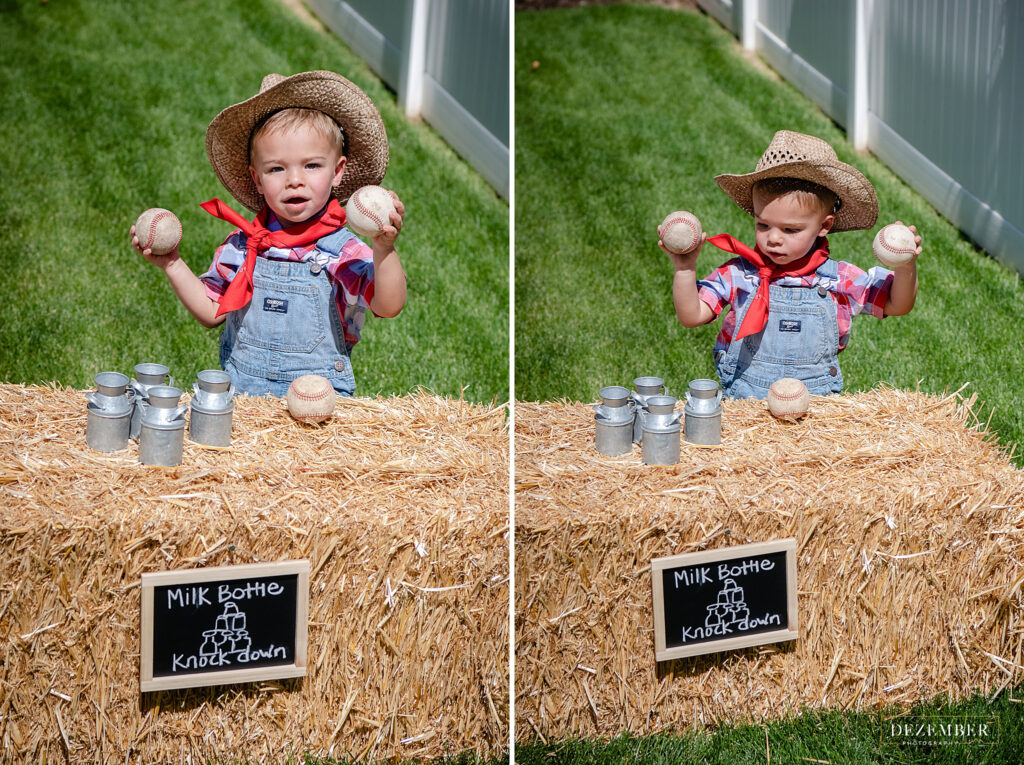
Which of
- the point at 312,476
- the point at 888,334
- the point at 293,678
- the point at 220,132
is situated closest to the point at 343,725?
the point at 293,678

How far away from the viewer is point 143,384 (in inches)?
94.2

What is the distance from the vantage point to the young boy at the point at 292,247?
2609mm

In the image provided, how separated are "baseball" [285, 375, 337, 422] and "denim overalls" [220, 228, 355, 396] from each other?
0.21 meters

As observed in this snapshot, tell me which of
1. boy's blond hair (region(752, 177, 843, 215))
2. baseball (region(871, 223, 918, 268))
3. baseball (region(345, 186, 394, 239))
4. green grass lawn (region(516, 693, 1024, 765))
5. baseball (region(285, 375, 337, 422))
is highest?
baseball (region(345, 186, 394, 239))

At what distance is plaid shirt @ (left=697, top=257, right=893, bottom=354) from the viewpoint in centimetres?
275

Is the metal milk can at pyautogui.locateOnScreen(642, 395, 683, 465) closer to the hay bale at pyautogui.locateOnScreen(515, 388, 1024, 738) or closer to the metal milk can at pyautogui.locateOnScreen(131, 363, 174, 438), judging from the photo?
the hay bale at pyautogui.locateOnScreen(515, 388, 1024, 738)

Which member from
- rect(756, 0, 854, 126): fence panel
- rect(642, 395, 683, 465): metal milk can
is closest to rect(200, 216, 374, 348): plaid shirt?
rect(642, 395, 683, 465): metal milk can

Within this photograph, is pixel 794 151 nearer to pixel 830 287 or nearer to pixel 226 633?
pixel 830 287

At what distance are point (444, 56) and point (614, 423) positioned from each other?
1.60 metres

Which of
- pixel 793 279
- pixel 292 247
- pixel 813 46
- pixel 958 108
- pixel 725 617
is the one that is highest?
pixel 813 46

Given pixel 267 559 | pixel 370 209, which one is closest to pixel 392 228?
pixel 370 209

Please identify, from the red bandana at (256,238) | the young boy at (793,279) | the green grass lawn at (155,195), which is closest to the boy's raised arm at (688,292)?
the young boy at (793,279)

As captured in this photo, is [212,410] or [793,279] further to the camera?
[793,279]

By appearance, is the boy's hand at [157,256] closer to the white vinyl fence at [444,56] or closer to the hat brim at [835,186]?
the white vinyl fence at [444,56]
